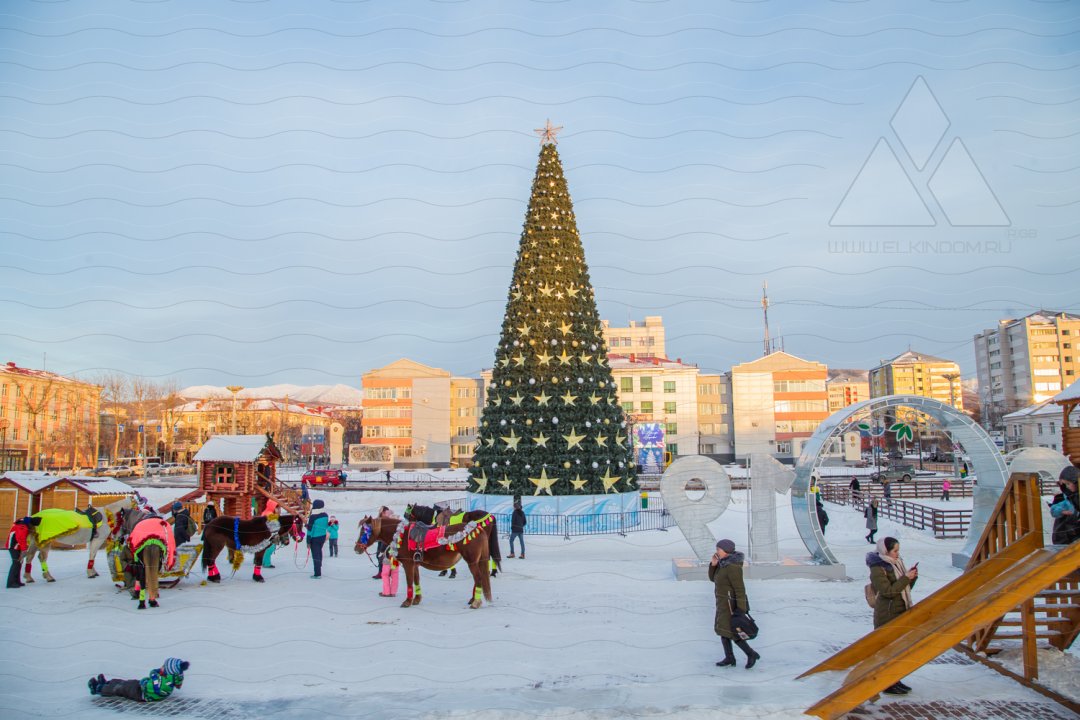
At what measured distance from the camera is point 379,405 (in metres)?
59.4

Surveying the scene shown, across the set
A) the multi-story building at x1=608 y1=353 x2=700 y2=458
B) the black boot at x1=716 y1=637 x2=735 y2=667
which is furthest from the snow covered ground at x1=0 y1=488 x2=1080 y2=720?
the multi-story building at x1=608 y1=353 x2=700 y2=458

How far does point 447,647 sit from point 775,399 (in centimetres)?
5245

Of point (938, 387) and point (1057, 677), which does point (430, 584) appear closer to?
point (1057, 677)

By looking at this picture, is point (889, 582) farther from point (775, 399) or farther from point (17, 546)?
point (775, 399)

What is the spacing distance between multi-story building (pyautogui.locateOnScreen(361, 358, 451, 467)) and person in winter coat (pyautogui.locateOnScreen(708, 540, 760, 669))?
175ft

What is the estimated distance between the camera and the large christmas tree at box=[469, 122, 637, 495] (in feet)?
62.8

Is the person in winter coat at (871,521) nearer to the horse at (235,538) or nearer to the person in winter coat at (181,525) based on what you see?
the horse at (235,538)

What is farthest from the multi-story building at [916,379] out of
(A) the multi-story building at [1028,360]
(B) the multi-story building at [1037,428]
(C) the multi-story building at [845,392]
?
(B) the multi-story building at [1037,428]

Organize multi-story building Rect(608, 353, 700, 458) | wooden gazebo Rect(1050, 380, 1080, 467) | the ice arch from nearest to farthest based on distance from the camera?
the ice arch, wooden gazebo Rect(1050, 380, 1080, 467), multi-story building Rect(608, 353, 700, 458)

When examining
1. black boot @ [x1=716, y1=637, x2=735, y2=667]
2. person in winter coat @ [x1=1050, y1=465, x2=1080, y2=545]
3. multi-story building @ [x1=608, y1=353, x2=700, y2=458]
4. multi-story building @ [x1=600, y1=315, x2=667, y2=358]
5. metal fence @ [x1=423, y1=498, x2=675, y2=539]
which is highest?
multi-story building @ [x1=600, y1=315, x2=667, y2=358]

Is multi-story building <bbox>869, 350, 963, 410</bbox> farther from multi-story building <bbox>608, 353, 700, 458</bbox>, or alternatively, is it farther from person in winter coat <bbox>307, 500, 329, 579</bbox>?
person in winter coat <bbox>307, 500, 329, 579</bbox>

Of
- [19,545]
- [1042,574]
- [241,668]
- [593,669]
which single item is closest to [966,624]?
[1042,574]

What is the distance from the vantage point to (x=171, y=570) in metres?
10.4

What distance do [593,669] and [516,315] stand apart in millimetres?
14221
